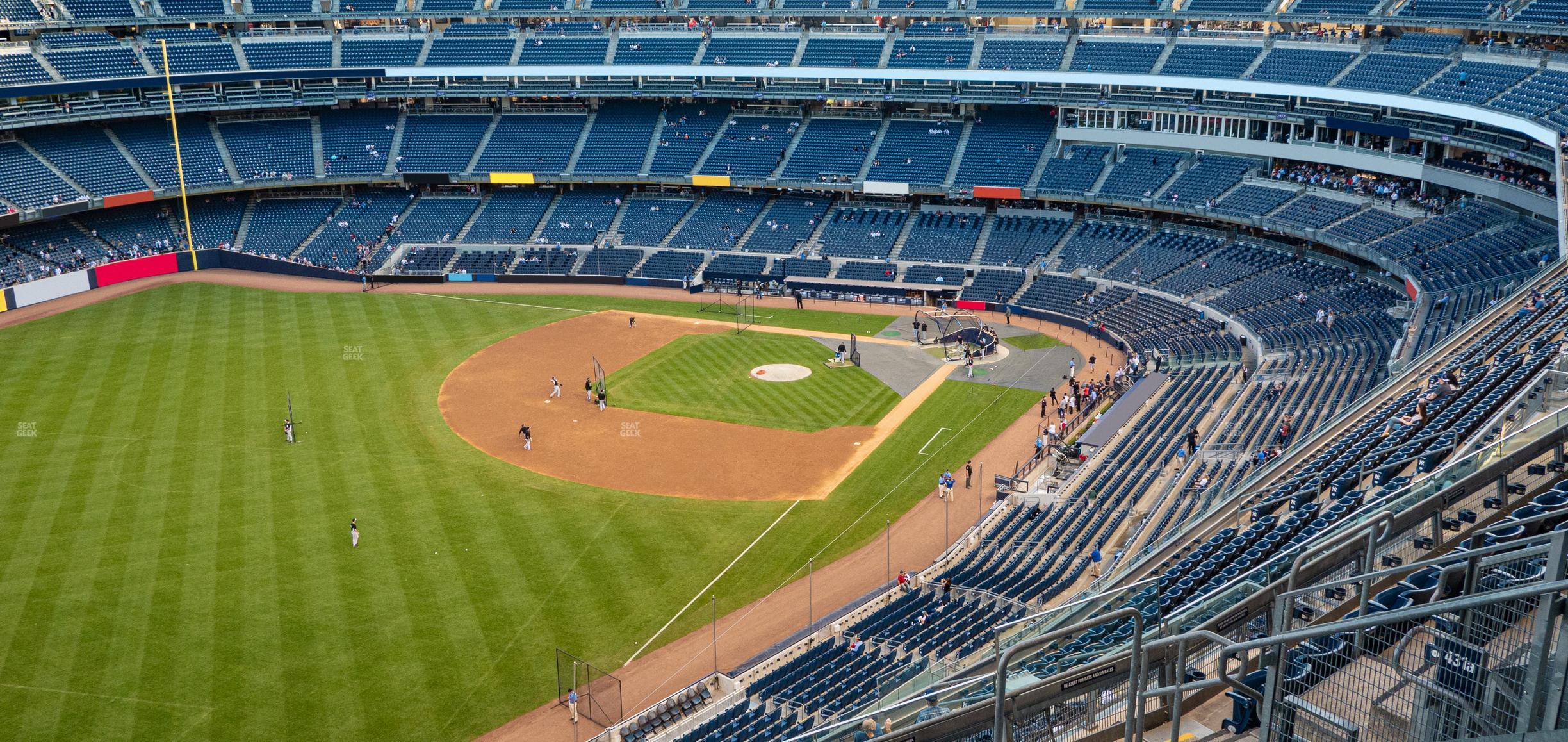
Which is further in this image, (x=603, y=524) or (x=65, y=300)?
(x=65, y=300)

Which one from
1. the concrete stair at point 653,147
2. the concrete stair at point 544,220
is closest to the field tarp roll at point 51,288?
the concrete stair at point 544,220

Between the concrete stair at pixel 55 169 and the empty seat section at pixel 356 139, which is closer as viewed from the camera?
the concrete stair at pixel 55 169

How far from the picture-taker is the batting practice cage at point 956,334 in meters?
56.2

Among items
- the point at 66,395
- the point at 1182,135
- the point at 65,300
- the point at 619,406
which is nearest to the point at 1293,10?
the point at 1182,135

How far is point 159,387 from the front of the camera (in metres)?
50.3

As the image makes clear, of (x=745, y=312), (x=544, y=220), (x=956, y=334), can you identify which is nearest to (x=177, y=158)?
(x=544, y=220)

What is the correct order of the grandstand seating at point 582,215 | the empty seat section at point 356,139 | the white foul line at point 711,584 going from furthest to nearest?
the empty seat section at point 356,139
the grandstand seating at point 582,215
the white foul line at point 711,584

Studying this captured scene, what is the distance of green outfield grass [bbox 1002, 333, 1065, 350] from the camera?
57.4 m

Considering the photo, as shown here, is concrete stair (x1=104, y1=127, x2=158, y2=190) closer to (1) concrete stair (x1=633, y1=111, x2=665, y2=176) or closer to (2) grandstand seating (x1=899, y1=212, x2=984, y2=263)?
(1) concrete stair (x1=633, y1=111, x2=665, y2=176)

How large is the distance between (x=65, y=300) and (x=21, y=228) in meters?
6.12

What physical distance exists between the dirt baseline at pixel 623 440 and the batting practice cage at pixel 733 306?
316 inches

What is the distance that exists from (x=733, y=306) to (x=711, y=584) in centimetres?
3342

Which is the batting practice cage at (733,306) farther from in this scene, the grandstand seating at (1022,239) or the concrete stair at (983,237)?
the grandstand seating at (1022,239)

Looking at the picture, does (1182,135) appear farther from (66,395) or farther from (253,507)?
(66,395)
